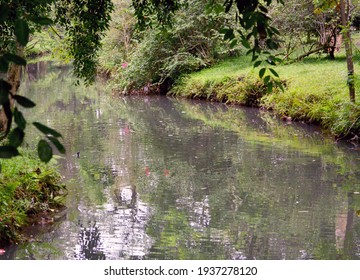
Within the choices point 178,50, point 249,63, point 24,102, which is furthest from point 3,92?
Answer: point 178,50

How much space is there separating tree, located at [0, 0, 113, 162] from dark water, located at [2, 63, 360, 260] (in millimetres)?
1884

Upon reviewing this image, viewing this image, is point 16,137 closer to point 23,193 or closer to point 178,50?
point 23,193

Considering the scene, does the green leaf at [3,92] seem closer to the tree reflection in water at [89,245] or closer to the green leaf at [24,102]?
the green leaf at [24,102]

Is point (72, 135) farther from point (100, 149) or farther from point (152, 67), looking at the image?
point (152, 67)

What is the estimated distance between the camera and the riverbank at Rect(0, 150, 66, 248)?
653 centimetres

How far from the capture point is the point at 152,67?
2633 centimetres

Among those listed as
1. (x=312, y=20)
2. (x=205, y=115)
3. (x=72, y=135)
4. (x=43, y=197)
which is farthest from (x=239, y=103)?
(x=43, y=197)

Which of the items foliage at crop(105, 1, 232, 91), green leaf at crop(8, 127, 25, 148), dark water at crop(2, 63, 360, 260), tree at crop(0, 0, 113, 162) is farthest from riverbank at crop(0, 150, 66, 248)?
foliage at crop(105, 1, 232, 91)

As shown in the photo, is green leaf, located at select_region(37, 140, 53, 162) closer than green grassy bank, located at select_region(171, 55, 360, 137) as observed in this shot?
Yes

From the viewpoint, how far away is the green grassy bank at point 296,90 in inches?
534

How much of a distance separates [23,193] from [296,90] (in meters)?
11.4

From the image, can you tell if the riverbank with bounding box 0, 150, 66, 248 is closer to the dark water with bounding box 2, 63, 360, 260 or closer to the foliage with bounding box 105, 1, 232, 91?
the dark water with bounding box 2, 63, 360, 260

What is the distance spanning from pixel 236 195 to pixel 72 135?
761 cm

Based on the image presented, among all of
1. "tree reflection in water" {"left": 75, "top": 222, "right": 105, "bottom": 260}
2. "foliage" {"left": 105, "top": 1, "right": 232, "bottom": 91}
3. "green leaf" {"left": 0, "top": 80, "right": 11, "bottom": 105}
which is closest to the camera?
"green leaf" {"left": 0, "top": 80, "right": 11, "bottom": 105}
